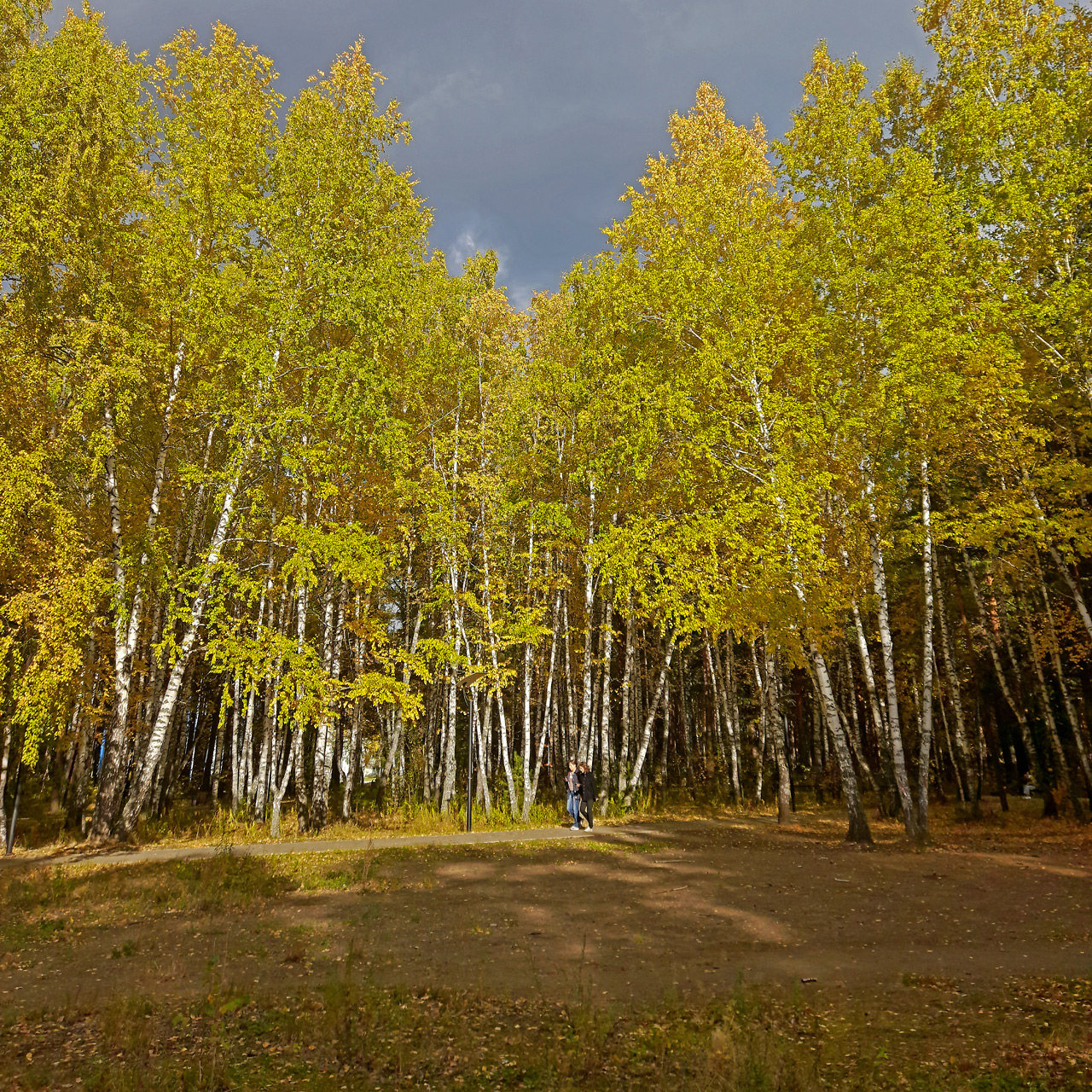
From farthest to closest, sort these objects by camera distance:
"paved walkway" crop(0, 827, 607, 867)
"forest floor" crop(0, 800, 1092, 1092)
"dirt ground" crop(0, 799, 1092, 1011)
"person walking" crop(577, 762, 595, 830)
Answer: "person walking" crop(577, 762, 595, 830) → "paved walkway" crop(0, 827, 607, 867) → "dirt ground" crop(0, 799, 1092, 1011) → "forest floor" crop(0, 800, 1092, 1092)

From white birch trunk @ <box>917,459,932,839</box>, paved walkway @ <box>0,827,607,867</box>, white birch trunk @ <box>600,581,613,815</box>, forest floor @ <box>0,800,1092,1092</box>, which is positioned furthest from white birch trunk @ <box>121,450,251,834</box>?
white birch trunk @ <box>917,459,932,839</box>

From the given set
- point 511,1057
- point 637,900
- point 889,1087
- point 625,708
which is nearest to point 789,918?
point 637,900

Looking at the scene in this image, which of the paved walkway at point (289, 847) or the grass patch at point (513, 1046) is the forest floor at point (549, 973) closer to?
the grass patch at point (513, 1046)

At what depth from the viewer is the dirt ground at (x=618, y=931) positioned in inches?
259

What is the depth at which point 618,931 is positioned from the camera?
8156 millimetres

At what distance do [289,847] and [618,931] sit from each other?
25.1ft

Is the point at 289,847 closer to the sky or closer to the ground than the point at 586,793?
closer to the ground

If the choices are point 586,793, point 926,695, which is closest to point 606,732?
point 586,793

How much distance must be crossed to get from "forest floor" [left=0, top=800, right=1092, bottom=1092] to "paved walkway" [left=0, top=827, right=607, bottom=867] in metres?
0.72

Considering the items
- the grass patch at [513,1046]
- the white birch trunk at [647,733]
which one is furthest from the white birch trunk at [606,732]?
the grass patch at [513,1046]

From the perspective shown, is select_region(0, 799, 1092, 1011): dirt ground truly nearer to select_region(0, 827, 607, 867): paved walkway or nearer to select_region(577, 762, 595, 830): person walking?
select_region(0, 827, 607, 867): paved walkway

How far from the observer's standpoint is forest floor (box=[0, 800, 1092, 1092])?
4.86m

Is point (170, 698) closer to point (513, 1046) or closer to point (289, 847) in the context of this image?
point (289, 847)

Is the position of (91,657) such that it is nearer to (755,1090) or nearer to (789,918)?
(789,918)
